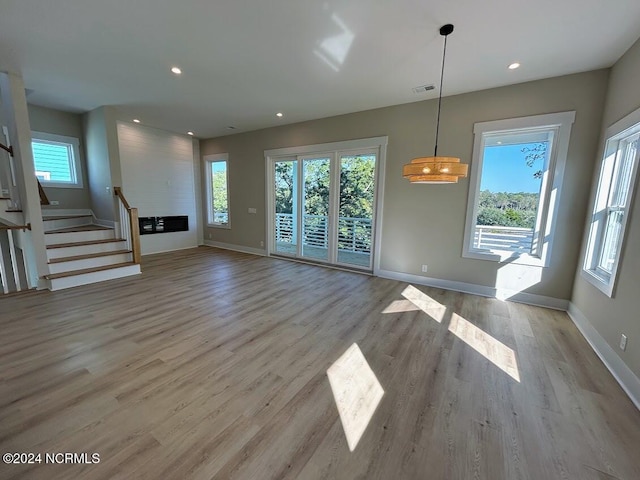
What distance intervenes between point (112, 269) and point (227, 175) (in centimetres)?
345

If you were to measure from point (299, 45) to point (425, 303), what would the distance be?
357 centimetres

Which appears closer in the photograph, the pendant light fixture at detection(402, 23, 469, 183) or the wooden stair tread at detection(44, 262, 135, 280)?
the pendant light fixture at detection(402, 23, 469, 183)

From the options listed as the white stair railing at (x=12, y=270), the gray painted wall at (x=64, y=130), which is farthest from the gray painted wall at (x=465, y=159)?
the white stair railing at (x=12, y=270)

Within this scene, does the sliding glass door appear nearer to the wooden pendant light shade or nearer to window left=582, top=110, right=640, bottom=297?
the wooden pendant light shade

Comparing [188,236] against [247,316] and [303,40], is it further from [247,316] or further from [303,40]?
[303,40]

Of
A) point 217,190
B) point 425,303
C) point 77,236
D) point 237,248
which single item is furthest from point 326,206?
point 77,236

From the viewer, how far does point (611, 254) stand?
282cm

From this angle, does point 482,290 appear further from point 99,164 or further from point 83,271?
point 99,164

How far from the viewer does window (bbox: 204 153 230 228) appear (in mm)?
7039

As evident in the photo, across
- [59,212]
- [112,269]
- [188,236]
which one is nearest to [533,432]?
[112,269]

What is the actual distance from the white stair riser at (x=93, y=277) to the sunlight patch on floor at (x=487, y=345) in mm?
5309

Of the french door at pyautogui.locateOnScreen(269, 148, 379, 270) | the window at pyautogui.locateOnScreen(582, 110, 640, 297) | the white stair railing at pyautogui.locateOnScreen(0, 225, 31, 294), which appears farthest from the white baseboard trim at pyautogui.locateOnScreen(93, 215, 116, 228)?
the window at pyautogui.locateOnScreen(582, 110, 640, 297)

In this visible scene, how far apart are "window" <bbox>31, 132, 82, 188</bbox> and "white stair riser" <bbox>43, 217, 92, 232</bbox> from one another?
29.4 inches

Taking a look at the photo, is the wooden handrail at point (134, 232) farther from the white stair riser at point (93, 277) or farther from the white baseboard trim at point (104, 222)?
the white baseboard trim at point (104, 222)
